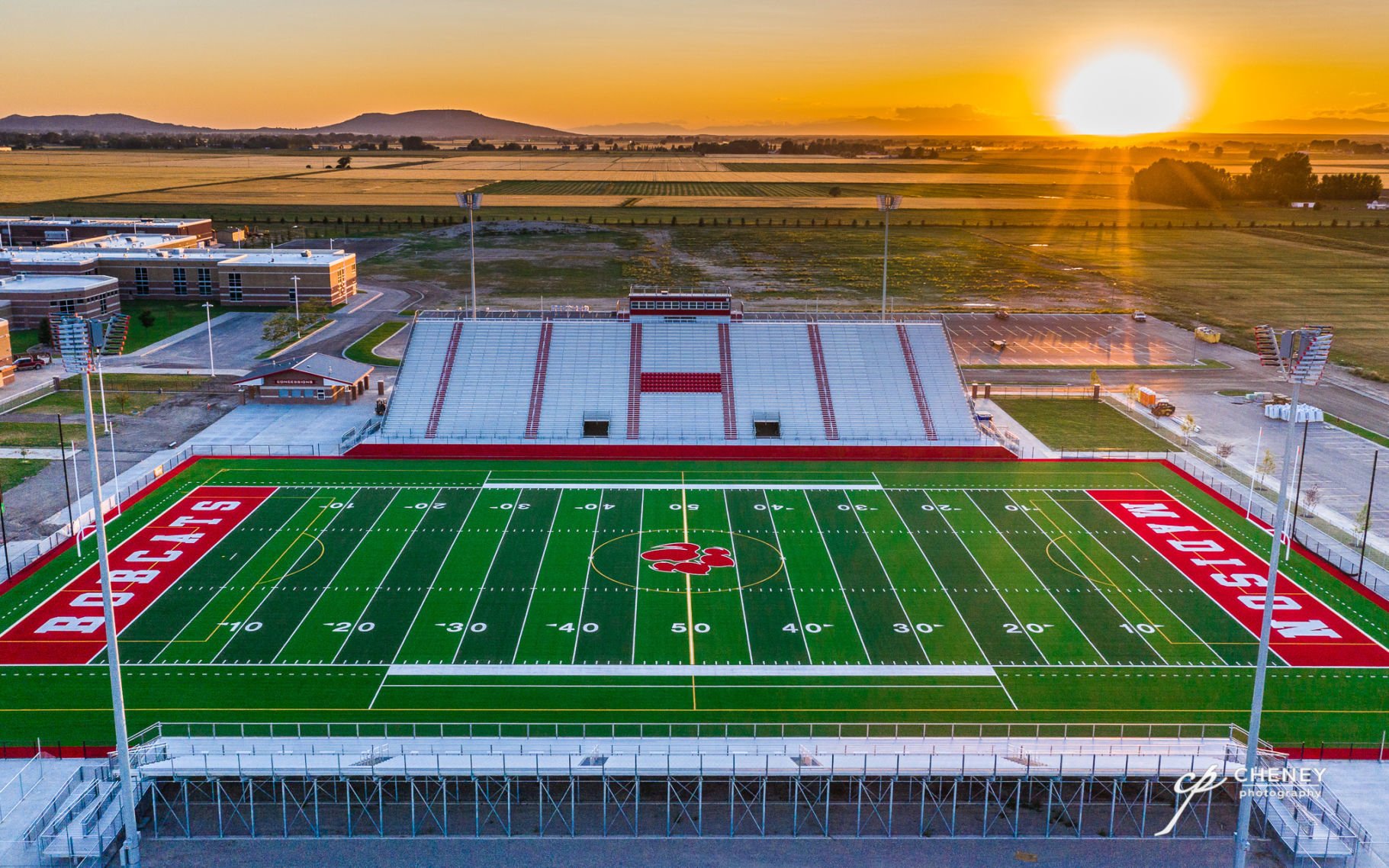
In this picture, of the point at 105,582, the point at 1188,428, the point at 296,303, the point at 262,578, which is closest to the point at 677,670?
the point at 105,582

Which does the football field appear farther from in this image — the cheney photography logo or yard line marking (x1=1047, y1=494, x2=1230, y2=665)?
the cheney photography logo

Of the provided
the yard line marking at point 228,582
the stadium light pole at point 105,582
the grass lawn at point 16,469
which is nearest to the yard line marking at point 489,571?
the yard line marking at point 228,582

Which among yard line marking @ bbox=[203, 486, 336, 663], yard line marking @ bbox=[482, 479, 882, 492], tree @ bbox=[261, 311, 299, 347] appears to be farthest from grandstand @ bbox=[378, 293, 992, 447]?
tree @ bbox=[261, 311, 299, 347]

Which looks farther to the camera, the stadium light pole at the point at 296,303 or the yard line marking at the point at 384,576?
the stadium light pole at the point at 296,303

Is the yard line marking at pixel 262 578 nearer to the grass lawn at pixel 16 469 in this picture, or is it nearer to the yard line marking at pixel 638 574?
the yard line marking at pixel 638 574

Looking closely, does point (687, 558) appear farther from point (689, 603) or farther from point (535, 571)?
point (535, 571)
